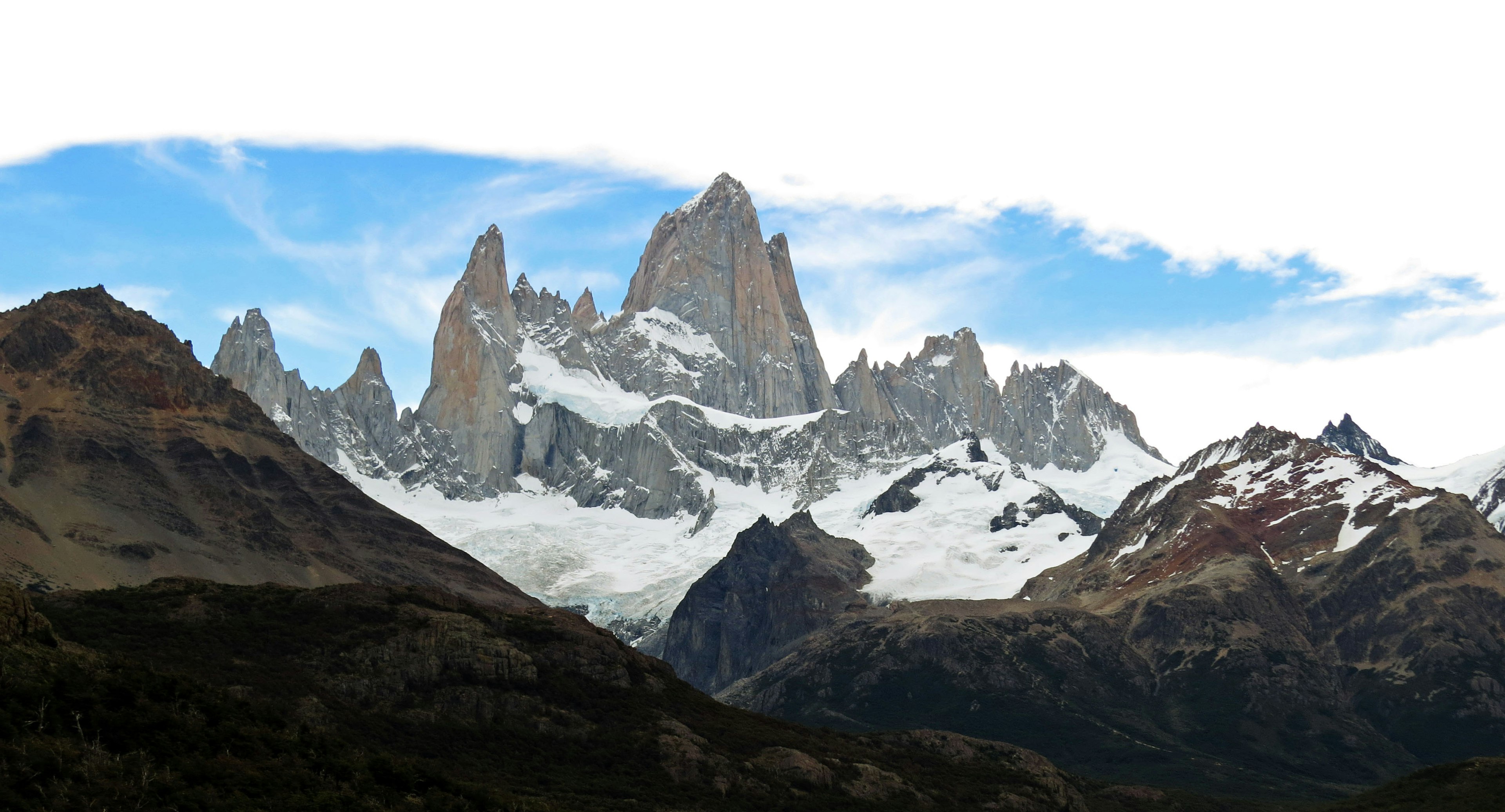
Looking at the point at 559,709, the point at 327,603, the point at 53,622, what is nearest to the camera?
the point at 53,622

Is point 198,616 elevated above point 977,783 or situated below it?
above

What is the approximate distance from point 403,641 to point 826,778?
45.4 m

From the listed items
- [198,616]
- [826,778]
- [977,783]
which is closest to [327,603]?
[198,616]

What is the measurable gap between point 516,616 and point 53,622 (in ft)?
173

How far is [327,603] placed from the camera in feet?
596

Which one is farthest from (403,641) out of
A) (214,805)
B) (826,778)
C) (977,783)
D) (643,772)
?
(214,805)

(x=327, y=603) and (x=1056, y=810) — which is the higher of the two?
(x=327, y=603)

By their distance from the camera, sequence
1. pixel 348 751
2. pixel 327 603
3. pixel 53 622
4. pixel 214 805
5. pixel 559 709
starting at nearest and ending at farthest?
pixel 214 805, pixel 348 751, pixel 53 622, pixel 559 709, pixel 327 603

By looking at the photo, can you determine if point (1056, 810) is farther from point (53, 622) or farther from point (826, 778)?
point (53, 622)

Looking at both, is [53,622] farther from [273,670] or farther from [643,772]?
[643,772]

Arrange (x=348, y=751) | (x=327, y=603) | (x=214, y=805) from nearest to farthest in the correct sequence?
1. (x=214, y=805)
2. (x=348, y=751)
3. (x=327, y=603)

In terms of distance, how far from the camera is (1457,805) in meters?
169

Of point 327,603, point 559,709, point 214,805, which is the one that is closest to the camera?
point 214,805

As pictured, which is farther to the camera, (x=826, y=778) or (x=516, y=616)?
(x=516, y=616)
